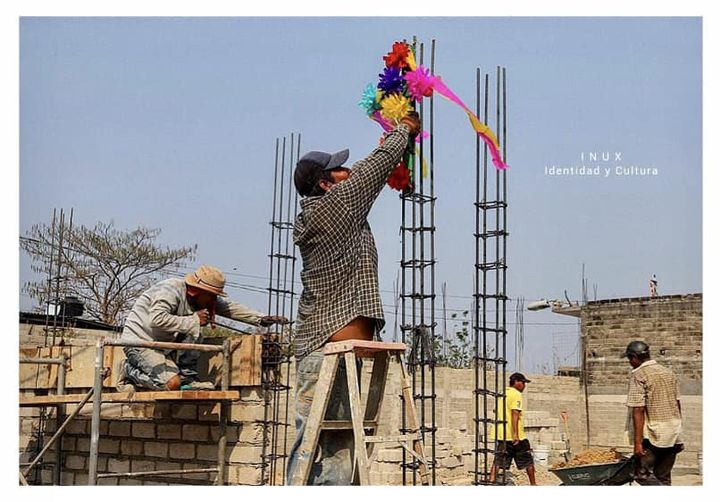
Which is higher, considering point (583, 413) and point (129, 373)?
point (129, 373)

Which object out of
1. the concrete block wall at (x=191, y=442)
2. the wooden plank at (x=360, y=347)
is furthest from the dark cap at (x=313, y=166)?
the concrete block wall at (x=191, y=442)

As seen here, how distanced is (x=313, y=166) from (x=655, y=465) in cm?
321

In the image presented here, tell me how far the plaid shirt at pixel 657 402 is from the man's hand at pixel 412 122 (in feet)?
7.84

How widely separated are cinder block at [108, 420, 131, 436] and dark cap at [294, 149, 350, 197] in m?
2.66

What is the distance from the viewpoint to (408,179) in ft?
17.6

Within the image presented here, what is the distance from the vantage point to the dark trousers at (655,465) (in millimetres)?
6109

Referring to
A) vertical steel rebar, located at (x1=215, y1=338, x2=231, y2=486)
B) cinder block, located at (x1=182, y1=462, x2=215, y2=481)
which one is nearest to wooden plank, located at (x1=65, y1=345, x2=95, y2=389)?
cinder block, located at (x1=182, y1=462, x2=215, y2=481)

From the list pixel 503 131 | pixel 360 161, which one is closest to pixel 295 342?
pixel 360 161

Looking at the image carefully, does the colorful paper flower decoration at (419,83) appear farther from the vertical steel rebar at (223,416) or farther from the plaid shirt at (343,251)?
the vertical steel rebar at (223,416)

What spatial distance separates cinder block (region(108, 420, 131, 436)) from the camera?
646cm

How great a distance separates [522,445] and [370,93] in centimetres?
426

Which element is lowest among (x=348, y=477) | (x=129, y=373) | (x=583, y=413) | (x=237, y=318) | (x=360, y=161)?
(x=583, y=413)

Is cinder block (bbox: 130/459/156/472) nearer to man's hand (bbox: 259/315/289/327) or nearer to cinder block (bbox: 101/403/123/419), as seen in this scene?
cinder block (bbox: 101/403/123/419)

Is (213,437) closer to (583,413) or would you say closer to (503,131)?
(503,131)
